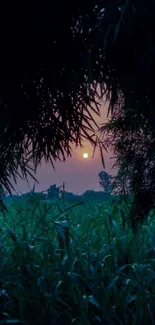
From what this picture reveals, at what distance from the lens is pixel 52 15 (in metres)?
2.58

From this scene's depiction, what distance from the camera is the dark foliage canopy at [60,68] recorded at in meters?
2.57

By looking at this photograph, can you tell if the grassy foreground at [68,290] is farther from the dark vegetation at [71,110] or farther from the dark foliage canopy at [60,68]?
the dark foliage canopy at [60,68]

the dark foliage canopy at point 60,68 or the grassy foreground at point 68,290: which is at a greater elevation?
the dark foliage canopy at point 60,68

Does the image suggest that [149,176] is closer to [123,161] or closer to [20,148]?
[123,161]

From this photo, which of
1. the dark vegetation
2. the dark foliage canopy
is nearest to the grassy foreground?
the dark vegetation

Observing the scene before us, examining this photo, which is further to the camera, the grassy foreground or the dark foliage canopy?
the grassy foreground

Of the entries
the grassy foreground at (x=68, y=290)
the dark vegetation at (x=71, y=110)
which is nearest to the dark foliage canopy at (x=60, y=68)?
the dark vegetation at (x=71, y=110)

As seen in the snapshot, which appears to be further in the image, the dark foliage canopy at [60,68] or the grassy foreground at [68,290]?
the grassy foreground at [68,290]

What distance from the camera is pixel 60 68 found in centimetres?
277

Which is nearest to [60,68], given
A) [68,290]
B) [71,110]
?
[71,110]

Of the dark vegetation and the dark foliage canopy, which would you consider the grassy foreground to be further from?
the dark foliage canopy

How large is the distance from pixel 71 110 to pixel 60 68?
Result: 0.29m

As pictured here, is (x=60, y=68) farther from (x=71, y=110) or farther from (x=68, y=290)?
(x=68, y=290)

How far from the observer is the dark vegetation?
253cm
